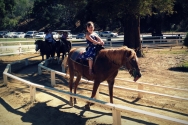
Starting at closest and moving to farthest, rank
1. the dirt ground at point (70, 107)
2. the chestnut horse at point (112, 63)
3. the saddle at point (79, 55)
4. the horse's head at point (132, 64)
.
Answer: the horse's head at point (132, 64) → the chestnut horse at point (112, 63) → the dirt ground at point (70, 107) → the saddle at point (79, 55)

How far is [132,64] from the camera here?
570 centimetres

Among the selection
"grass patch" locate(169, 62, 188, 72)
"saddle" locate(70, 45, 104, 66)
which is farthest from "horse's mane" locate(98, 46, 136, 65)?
"grass patch" locate(169, 62, 188, 72)

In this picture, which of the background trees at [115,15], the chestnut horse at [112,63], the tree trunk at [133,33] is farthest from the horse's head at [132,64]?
the tree trunk at [133,33]

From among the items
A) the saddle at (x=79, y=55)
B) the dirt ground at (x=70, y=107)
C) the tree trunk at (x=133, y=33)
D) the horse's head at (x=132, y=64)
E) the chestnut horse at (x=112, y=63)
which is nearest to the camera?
the horse's head at (x=132, y=64)

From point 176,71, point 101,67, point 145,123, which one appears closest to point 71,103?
point 101,67

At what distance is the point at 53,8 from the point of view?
248ft

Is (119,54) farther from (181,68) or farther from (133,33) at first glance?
(133,33)

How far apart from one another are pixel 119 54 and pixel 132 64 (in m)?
0.50

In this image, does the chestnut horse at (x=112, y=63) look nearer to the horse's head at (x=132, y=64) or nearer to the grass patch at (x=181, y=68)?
the horse's head at (x=132, y=64)

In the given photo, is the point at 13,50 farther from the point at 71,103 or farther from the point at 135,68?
the point at 135,68

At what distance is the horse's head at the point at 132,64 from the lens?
5.61 m

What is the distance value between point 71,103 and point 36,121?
148 centimetres

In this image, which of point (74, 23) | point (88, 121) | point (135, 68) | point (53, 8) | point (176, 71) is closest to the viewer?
point (135, 68)

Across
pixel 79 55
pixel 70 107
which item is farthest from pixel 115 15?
pixel 70 107
